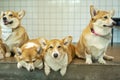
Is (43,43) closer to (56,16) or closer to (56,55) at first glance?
(56,55)

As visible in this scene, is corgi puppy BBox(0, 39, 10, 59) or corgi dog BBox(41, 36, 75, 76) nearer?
corgi dog BBox(41, 36, 75, 76)

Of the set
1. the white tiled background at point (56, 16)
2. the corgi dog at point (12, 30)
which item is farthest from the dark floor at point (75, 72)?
the white tiled background at point (56, 16)

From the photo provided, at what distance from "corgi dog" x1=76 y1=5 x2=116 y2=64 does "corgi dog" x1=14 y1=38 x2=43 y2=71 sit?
51 centimetres

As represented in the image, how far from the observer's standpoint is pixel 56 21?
5.11 m

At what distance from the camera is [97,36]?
8.19ft

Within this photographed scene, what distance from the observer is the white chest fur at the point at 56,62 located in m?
2.33

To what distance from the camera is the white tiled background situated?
5.04 meters

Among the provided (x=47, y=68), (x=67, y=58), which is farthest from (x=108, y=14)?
(x=47, y=68)

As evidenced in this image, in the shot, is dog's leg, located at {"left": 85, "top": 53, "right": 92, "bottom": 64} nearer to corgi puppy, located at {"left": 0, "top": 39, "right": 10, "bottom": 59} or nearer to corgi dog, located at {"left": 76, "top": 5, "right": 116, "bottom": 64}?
corgi dog, located at {"left": 76, "top": 5, "right": 116, "bottom": 64}

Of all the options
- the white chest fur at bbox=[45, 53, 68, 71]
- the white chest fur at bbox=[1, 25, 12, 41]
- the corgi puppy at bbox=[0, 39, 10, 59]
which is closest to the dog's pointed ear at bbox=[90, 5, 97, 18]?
the white chest fur at bbox=[45, 53, 68, 71]

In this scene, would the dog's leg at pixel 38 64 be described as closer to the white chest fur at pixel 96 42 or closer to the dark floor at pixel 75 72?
the dark floor at pixel 75 72

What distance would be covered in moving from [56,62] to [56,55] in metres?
0.19

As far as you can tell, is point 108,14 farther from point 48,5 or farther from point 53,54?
point 48,5

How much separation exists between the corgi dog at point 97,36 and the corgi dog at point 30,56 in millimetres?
508
